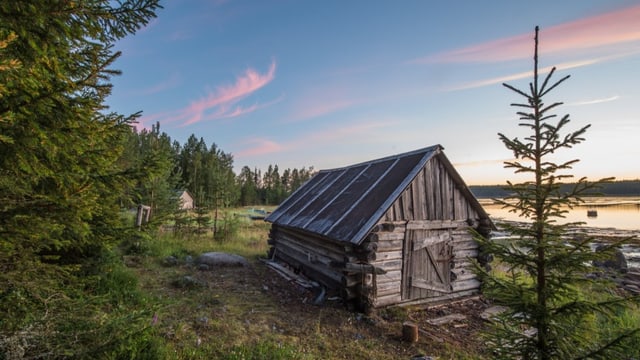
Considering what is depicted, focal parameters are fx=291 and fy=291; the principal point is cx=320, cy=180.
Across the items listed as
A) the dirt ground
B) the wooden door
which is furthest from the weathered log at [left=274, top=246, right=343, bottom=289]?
the wooden door

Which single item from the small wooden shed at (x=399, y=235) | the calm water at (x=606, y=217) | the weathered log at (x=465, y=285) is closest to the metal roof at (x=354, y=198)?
the small wooden shed at (x=399, y=235)

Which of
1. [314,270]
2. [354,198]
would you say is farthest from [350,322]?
[354,198]

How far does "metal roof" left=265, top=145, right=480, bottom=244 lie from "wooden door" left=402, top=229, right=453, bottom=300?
1.46 metres

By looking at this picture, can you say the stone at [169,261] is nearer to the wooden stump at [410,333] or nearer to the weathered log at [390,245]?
the weathered log at [390,245]

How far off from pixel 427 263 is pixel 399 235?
155cm

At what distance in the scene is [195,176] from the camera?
25250 millimetres

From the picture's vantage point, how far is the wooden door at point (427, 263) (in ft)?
29.6

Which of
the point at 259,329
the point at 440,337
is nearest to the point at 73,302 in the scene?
the point at 259,329

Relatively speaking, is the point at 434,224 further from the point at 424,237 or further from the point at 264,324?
the point at 264,324

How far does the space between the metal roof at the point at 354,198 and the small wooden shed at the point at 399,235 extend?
41mm

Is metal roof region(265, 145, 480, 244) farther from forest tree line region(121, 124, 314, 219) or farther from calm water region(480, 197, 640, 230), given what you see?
calm water region(480, 197, 640, 230)

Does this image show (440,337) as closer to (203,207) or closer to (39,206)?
(39,206)

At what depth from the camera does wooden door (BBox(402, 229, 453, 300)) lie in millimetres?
9023

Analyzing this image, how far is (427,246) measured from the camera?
30.7 feet
